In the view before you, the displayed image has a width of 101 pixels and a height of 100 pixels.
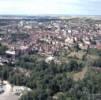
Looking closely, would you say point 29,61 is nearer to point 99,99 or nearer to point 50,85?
point 50,85

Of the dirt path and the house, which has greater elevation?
the house

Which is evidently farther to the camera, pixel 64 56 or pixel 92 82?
pixel 64 56

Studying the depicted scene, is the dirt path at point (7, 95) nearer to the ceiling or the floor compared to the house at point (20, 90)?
nearer to the floor

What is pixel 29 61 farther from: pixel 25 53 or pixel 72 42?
pixel 72 42

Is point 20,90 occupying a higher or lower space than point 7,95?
higher

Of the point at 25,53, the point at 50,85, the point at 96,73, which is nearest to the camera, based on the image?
the point at 50,85

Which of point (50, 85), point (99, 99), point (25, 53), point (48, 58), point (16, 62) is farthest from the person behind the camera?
point (25, 53)

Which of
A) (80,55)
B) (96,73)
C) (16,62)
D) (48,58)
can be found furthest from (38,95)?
(80,55)

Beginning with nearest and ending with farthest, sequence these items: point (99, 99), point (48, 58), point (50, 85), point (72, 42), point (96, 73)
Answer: point (99, 99) → point (50, 85) → point (96, 73) → point (48, 58) → point (72, 42)

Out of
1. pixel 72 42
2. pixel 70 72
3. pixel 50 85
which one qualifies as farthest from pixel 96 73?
pixel 72 42
